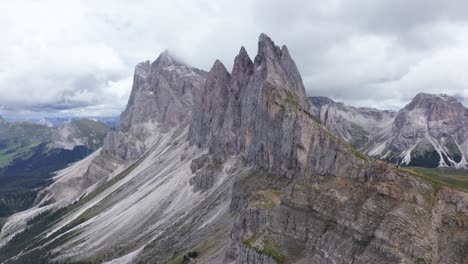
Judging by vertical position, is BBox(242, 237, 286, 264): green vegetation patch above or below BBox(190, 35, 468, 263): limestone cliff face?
below

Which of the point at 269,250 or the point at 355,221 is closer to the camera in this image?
the point at 355,221

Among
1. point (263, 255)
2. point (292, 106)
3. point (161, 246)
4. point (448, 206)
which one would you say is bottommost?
point (161, 246)

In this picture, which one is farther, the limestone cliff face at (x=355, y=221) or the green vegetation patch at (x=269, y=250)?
the green vegetation patch at (x=269, y=250)

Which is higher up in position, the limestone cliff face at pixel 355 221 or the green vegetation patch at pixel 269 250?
the limestone cliff face at pixel 355 221

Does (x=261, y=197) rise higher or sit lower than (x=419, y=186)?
lower

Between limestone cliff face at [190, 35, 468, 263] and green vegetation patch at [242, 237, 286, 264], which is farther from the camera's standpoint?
green vegetation patch at [242, 237, 286, 264]

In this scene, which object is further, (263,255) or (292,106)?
(292,106)

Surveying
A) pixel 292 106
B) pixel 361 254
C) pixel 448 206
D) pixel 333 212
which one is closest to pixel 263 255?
pixel 333 212

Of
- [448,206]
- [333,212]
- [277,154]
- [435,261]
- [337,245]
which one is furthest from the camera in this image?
[277,154]

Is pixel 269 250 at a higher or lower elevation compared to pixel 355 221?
lower

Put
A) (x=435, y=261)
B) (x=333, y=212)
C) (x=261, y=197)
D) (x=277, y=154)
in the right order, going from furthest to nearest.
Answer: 1. (x=277, y=154)
2. (x=261, y=197)
3. (x=333, y=212)
4. (x=435, y=261)

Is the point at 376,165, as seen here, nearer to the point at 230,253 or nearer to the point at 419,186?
the point at 419,186
